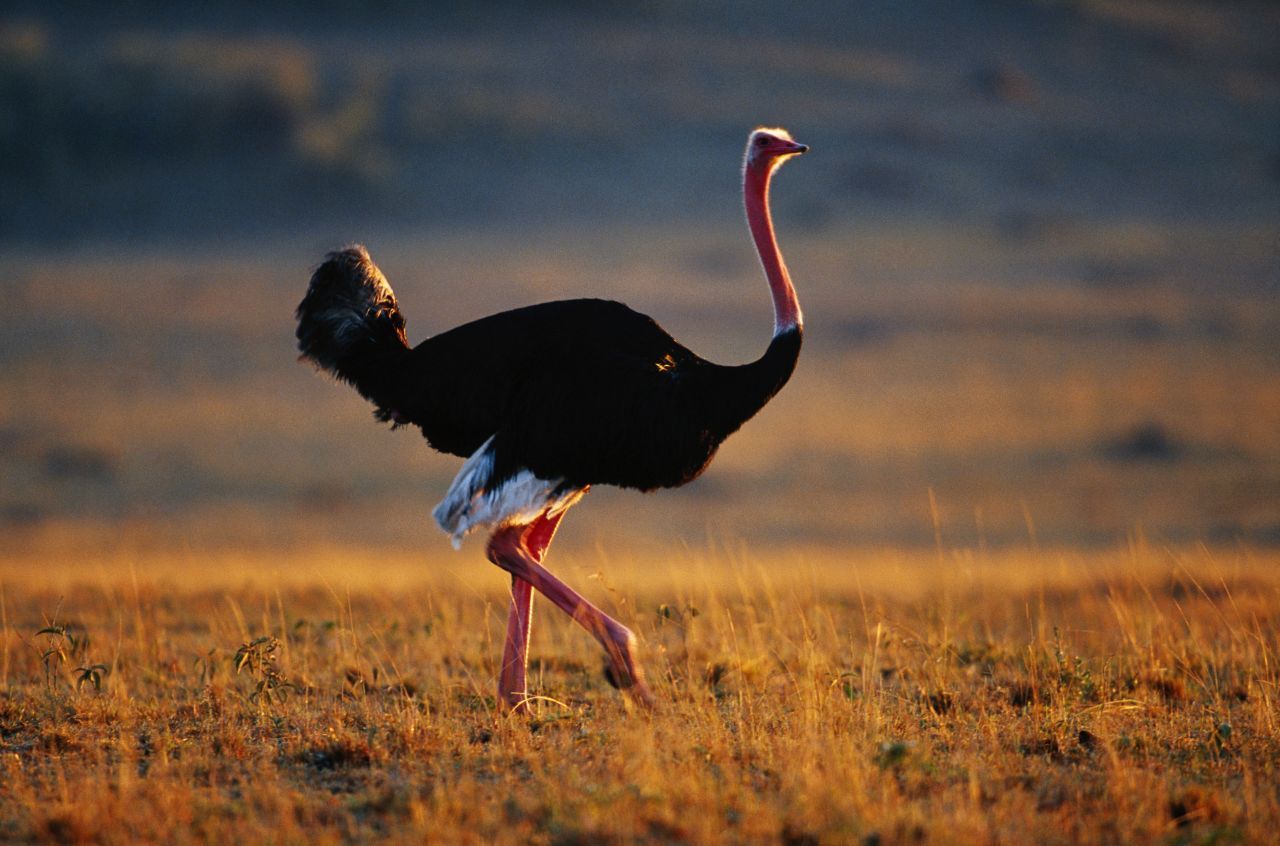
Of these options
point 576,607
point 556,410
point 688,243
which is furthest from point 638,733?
point 688,243

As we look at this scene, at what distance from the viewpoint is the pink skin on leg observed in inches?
320

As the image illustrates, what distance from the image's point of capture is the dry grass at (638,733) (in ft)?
20.4

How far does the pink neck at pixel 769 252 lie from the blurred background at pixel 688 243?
6.86m

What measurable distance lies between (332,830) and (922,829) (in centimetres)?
191

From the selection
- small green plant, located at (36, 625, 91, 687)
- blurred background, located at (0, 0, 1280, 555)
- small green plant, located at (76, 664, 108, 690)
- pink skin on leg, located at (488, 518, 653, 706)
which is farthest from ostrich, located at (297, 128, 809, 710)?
blurred background, located at (0, 0, 1280, 555)

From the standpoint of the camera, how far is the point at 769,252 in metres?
8.90

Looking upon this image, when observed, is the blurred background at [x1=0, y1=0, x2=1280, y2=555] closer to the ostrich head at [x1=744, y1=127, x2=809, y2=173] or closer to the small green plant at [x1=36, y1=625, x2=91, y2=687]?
the small green plant at [x1=36, y1=625, x2=91, y2=687]

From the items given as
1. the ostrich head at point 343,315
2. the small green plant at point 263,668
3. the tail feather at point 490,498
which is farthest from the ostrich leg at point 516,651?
the ostrich head at point 343,315

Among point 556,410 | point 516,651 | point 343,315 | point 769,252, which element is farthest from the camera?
point 343,315

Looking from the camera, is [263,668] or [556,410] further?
[263,668]

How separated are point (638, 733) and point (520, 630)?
60.7 inches

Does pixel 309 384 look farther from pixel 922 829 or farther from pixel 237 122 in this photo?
pixel 922 829

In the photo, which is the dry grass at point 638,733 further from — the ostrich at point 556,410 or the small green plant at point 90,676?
the ostrich at point 556,410

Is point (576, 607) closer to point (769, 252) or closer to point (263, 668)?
point (263, 668)
